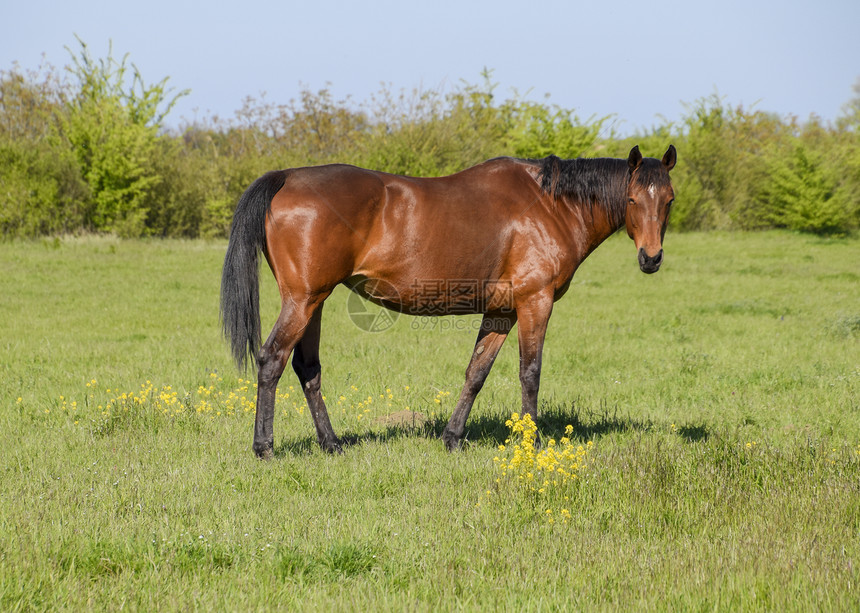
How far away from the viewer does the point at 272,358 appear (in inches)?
209

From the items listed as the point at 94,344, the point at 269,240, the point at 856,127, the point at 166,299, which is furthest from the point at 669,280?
the point at 856,127

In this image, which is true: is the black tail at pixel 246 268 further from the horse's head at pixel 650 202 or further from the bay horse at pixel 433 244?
the horse's head at pixel 650 202

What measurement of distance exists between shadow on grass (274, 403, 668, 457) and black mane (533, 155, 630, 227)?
187 cm

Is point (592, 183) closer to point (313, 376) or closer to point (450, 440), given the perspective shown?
point (450, 440)

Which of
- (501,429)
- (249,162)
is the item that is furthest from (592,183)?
(249,162)

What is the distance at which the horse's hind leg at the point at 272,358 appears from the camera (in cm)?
529

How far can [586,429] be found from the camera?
6.50 metres

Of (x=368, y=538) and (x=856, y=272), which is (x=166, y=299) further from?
(x=856, y=272)

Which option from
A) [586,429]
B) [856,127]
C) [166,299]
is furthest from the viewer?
[856,127]

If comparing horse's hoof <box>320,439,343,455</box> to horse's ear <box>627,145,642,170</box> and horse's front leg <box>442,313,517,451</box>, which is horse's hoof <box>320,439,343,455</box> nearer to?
horse's front leg <box>442,313,517,451</box>

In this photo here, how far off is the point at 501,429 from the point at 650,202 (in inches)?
94.1

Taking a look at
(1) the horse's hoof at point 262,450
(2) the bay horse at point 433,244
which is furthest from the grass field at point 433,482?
(2) the bay horse at point 433,244

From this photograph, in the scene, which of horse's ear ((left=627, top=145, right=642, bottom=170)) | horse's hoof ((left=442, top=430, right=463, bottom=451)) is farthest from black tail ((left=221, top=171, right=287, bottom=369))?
horse's ear ((left=627, top=145, right=642, bottom=170))

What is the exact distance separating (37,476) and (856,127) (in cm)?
4269
